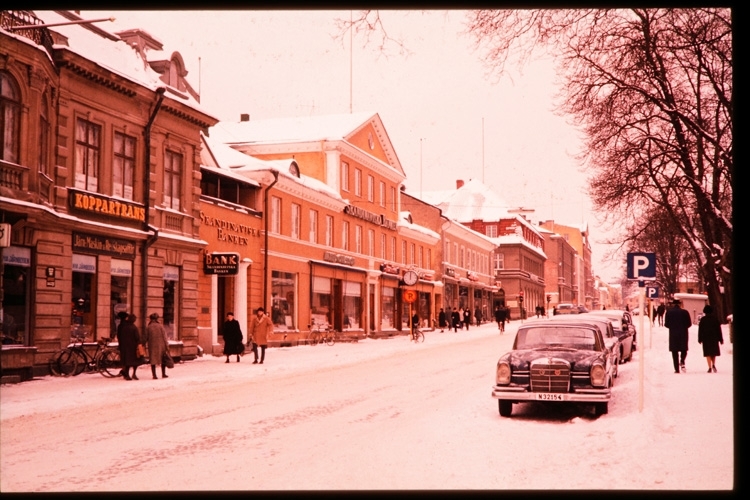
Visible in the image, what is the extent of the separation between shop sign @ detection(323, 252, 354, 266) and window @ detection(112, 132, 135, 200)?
16.0 metres

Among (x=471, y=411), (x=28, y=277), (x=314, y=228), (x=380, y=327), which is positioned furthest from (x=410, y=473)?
(x=380, y=327)

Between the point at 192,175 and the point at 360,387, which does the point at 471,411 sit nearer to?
the point at 360,387

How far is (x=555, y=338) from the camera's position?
14.8 meters

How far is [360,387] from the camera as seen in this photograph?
60.1 feet

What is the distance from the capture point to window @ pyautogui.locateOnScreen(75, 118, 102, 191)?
2216 centimetres

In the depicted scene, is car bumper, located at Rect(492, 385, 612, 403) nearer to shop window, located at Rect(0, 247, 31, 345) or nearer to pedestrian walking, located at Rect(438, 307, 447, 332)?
shop window, located at Rect(0, 247, 31, 345)

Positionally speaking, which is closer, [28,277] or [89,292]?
[28,277]

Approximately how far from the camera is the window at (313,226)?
38.2m

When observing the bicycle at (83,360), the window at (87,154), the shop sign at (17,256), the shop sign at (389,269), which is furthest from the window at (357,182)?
the shop sign at (17,256)

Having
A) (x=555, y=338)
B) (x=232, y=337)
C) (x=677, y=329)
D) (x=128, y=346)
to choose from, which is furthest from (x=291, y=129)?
(x=555, y=338)

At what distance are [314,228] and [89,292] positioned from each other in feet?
56.5

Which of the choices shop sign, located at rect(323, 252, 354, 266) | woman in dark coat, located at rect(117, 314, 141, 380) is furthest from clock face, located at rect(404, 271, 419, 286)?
woman in dark coat, located at rect(117, 314, 141, 380)

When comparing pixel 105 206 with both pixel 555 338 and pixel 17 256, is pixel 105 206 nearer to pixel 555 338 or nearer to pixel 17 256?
pixel 17 256

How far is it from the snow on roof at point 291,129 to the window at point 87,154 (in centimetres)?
1937
